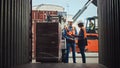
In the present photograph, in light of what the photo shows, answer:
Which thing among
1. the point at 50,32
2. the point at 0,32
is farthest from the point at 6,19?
the point at 50,32

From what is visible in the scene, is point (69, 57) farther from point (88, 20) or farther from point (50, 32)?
point (88, 20)

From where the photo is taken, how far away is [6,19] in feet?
21.3

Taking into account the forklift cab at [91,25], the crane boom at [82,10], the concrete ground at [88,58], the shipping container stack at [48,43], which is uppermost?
the crane boom at [82,10]

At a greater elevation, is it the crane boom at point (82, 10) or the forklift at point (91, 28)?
the crane boom at point (82, 10)

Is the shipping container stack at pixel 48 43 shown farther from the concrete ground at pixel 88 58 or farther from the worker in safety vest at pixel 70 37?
the concrete ground at pixel 88 58

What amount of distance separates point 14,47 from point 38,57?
3477mm

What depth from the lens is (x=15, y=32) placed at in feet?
25.1

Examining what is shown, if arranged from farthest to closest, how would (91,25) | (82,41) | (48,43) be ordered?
(91,25) < (82,41) < (48,43)

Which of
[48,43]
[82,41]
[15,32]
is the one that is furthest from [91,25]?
[15,32]

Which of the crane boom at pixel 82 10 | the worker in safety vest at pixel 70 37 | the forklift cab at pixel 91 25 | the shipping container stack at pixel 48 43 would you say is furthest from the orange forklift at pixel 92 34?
the shipping container stack at pixel 48 43

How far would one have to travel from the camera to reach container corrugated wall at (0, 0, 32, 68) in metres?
6.18

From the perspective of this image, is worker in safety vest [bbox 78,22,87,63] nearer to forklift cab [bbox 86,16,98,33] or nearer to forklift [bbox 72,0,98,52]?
forklift [bbox 72,0,98,52]

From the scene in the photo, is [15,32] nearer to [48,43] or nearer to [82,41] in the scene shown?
[48,43]

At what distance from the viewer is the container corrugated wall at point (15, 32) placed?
6.18 m
